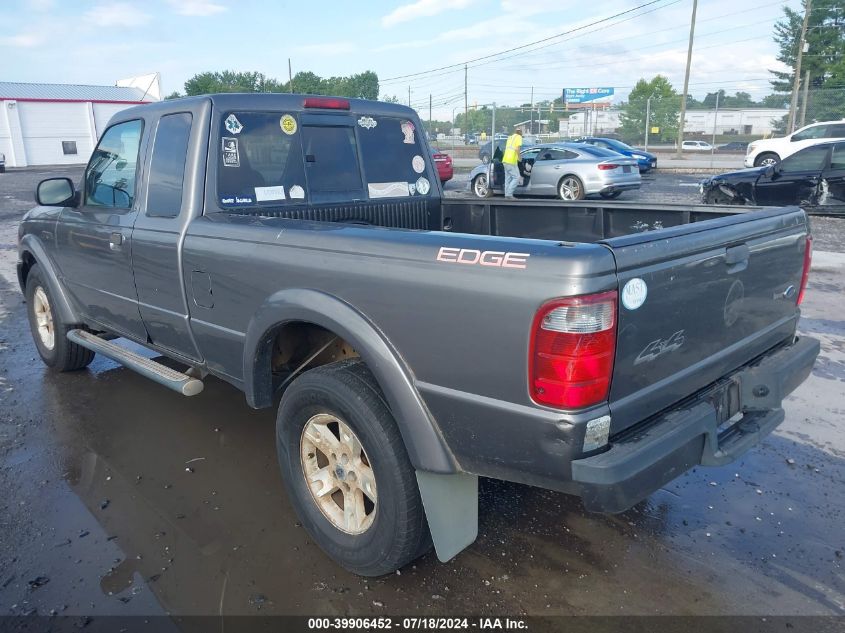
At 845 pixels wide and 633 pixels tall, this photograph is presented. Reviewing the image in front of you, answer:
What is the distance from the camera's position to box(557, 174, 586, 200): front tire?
15.9 metres

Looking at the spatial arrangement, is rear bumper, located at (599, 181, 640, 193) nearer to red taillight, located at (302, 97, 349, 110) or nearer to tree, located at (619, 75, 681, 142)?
red taillight, located at (302, 97, 349, 110)

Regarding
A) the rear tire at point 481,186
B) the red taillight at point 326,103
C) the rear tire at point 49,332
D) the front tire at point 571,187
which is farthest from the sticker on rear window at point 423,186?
the rear tire at point 481,186

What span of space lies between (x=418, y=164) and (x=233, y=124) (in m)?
1.37

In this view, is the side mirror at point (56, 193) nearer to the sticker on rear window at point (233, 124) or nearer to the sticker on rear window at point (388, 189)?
the sticker on rear window at point (233, 124)

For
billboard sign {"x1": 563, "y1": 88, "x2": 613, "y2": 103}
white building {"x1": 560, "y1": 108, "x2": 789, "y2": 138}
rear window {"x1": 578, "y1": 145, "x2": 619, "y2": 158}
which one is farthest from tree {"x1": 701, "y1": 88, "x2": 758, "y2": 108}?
billboard sign {"x1": 563, "y1": 88, "x2": 613, "y2": 103}

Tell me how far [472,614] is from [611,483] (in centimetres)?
93

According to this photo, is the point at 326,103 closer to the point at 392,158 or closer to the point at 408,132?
the point at 392,158

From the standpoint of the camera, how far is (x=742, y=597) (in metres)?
2.70

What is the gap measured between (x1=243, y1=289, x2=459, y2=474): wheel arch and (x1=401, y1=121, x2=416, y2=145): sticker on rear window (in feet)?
6.45

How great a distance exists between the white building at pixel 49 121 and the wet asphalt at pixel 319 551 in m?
49.6

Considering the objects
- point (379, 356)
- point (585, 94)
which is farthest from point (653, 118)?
point (585, 94)

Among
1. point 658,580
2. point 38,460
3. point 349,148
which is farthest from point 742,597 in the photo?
point 38,460

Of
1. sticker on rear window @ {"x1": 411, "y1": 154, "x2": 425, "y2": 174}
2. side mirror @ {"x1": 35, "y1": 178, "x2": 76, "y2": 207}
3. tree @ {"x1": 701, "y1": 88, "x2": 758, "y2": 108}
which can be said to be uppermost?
tree @ {"x1": 701, "y1": 88, "x2": 758, "y2": 108}

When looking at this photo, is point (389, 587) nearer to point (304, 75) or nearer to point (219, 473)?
point (219, 473)
